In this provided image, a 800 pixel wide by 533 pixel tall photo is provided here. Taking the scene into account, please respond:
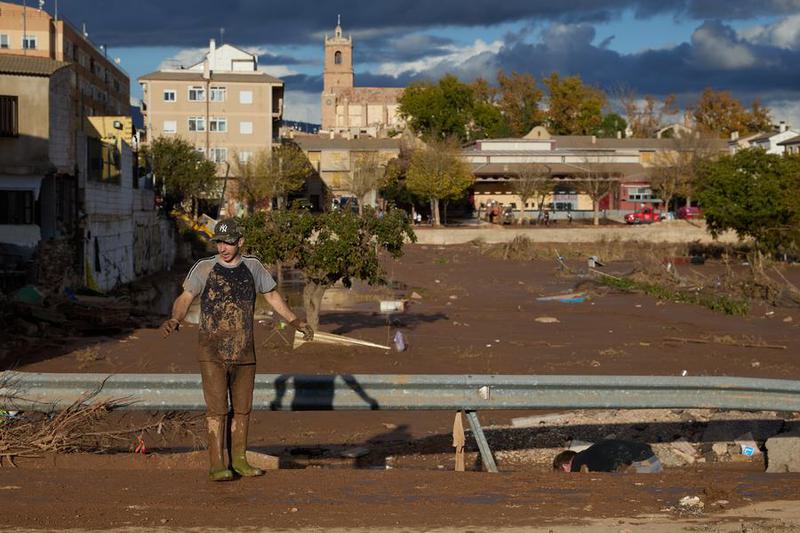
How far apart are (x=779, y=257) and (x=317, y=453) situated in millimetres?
45350

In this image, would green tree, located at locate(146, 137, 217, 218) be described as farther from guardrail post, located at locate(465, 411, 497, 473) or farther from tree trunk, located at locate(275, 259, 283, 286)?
guardrail post, located at locate(465, 411, 497, 473)

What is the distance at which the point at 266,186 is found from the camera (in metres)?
78.4

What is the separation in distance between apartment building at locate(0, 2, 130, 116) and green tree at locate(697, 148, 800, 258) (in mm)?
34182

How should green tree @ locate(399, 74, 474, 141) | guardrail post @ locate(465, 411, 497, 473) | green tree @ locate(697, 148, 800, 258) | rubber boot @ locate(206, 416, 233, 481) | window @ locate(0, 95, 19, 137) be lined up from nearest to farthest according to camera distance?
rubber boot @ locate(206, 416, 233, 481) → guardrail post @ locate(465, 411, 497, 473) → window @ locate(0, 95, 19, 137) → green tree @ locate(697, 148, 800, 258) → green tree @ locate(399, 74, 474, 141)

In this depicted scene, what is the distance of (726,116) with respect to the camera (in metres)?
121

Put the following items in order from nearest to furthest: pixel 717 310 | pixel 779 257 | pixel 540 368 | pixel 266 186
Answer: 1. pixel 540 368
2. pixel 717 310
3. pixel 779 257
4. pixel 266 186

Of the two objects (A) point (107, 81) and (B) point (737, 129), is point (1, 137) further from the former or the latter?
(B) point (737, 129)

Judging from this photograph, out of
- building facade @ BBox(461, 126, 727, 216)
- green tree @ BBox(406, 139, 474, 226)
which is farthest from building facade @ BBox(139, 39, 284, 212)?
building facade @ BBox(461, 126, 727, 216)

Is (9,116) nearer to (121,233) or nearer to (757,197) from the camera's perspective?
(121,233)

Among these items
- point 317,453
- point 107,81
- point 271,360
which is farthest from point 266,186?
point 317,453

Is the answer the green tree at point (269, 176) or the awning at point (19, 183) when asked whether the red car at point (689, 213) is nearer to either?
the green tree at point (269, 176)

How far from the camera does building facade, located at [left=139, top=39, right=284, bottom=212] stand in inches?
3391

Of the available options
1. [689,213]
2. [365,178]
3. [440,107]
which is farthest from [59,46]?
[440,107]

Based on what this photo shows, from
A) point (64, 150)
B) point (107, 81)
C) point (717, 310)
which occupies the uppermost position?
point (107, 81)
